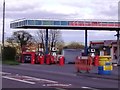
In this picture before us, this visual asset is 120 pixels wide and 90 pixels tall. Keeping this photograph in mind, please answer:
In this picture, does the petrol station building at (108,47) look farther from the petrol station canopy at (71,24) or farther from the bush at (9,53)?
the bush at (9,53)

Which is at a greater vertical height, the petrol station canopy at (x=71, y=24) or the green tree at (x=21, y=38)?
the petrol station canopy at (x=71, y=24)

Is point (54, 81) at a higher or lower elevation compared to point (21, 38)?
lower

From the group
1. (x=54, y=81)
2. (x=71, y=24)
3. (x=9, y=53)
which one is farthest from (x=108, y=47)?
(x=54, y=81)

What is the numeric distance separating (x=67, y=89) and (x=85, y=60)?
1510 centimetres

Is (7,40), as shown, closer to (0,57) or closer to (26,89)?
(0,57)

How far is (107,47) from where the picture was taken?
289 feet

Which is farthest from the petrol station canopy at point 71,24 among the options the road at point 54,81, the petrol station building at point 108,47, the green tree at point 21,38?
the green tree at point 21,38

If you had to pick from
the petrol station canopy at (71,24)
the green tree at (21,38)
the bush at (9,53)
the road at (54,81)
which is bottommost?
the road at (54,81)

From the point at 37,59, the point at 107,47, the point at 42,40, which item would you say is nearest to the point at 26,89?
the point at 37,59

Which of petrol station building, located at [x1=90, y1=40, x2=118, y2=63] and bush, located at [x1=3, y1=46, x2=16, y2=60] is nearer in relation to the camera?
bush, located at [x1=3, y1=46, x2=16, y2=60]

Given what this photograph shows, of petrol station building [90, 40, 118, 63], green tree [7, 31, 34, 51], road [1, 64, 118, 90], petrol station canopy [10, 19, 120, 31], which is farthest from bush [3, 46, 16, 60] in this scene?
green tree [7, 31, 34, 51]

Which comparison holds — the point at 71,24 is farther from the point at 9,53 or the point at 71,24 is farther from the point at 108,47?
the point at 108,47

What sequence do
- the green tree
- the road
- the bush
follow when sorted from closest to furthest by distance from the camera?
the road
the bush
the green tree

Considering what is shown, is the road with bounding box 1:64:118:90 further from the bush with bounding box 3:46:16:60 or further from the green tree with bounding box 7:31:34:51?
the green tree with bounding box 7:31:34:51
